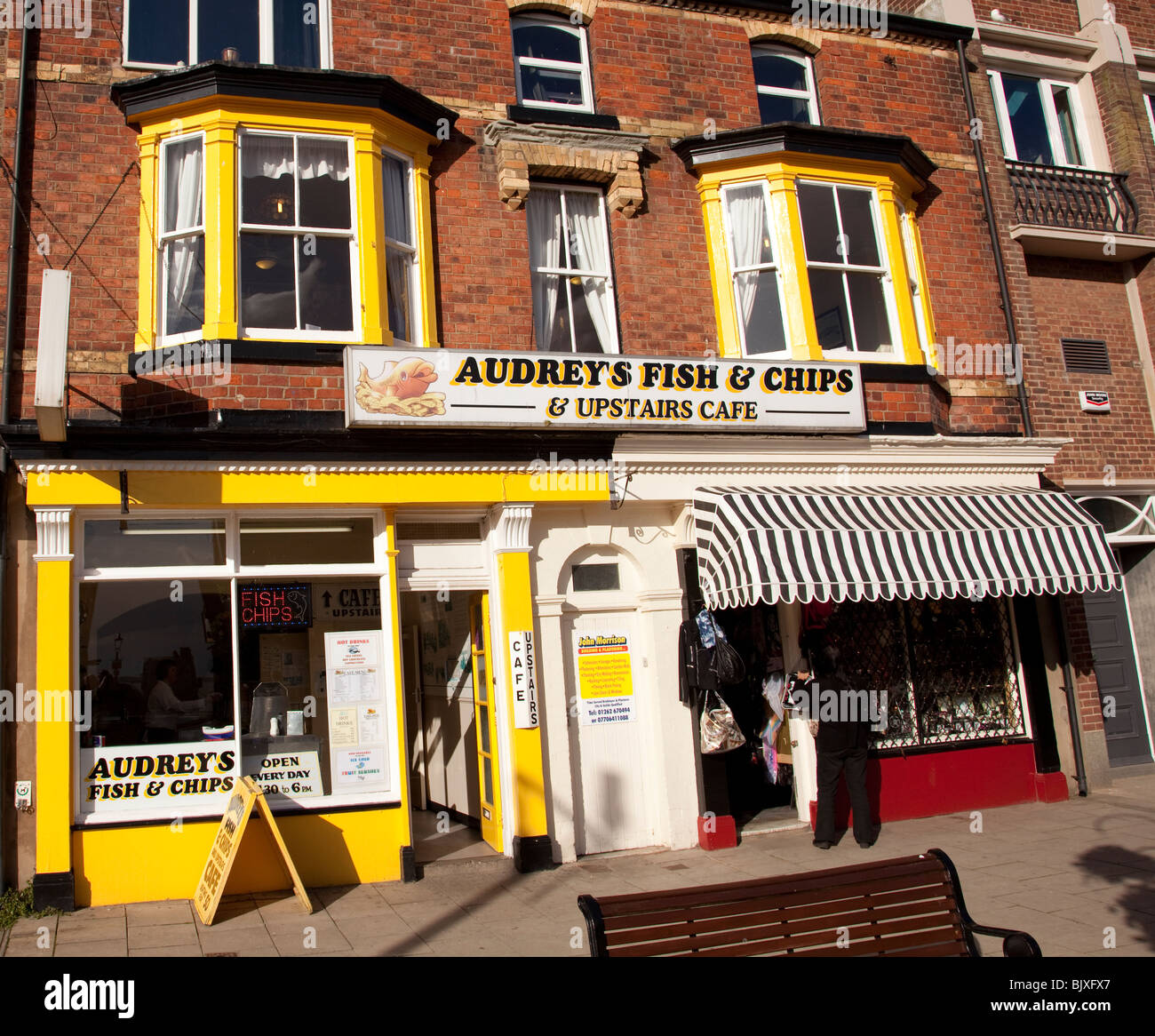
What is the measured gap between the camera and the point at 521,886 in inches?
316

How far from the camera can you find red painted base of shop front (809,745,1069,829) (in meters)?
10.0

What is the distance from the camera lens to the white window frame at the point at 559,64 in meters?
10.3

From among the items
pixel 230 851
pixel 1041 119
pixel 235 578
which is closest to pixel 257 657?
pixel 235 578

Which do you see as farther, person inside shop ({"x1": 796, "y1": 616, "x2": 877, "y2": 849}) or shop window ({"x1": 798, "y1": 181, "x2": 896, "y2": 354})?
shop window ({"x1": 798, "y1": 181, "x2": 896, "y2": 354})

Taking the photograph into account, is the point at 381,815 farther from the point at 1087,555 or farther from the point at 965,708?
the point at 1087,555

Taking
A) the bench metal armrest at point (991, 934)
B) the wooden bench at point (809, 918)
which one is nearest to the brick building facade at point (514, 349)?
the wooden bench at point (809, 918)

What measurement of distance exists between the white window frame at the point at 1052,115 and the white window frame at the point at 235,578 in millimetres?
10112

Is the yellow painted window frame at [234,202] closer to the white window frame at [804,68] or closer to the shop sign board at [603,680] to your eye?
the shop sign board at [603,680]

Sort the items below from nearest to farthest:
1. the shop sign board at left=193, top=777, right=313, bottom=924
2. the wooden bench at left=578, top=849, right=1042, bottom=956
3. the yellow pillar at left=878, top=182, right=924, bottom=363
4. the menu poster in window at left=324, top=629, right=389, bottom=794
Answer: the wooden bench at left=578, top=849, right=1042, bottom=956 → the shop sign board at left=193, top=777, right=313, bottom=924 → the menu poster in window at left=324, top=629, right=389, bottom=794 → the yellow pillar at left=878, top=182, right=924, bottom=363

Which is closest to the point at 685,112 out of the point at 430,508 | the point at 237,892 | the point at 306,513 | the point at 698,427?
the point at 698,427

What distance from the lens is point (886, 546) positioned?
29.7 ft

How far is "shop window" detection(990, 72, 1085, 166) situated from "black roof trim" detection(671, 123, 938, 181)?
3.29m

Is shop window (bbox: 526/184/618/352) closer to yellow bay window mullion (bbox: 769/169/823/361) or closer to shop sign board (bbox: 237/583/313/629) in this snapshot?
yellow bay window mullion (bbox: 769/169/823/361)

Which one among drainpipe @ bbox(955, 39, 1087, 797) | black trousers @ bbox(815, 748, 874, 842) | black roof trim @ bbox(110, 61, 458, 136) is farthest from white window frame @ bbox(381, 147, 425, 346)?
drainpipe @ bbox(955, 39, 1087, 797)
